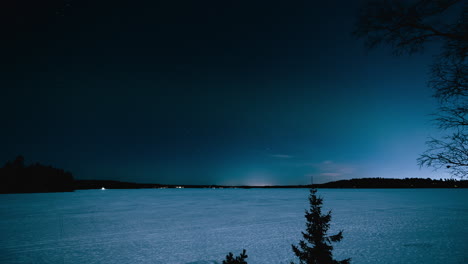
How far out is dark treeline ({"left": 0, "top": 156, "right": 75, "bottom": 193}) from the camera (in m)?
95.2

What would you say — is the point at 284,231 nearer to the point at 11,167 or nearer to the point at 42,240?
the point at 42,240

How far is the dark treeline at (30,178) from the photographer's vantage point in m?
95.2

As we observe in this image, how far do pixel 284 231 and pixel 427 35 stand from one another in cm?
1243

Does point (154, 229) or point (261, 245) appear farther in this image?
point (154, 229)

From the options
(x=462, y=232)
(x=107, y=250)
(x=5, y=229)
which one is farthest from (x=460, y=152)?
(x=5, y=229)

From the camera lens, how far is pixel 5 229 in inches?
598

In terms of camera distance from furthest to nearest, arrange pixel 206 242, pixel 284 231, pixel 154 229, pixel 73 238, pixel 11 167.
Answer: pixel 11 167, pixel 154 229, pixel 284 231, pixel 73 238, pixel 206 242

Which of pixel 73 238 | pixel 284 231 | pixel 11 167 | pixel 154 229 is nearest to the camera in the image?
pixel 73 238

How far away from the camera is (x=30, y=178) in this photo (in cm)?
9988

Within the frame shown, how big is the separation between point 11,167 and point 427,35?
127m

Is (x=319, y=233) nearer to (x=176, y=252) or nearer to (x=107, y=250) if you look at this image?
(x=176, y=252)

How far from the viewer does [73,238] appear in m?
12.4

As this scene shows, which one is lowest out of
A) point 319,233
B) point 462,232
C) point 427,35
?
point 462,232

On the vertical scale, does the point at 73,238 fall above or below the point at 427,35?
below
